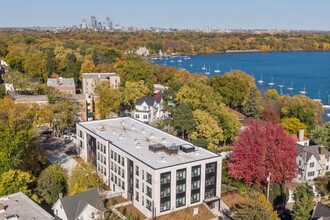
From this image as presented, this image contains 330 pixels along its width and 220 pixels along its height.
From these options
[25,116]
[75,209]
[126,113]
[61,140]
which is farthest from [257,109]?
[75,209]

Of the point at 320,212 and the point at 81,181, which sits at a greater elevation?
the point at 81,181

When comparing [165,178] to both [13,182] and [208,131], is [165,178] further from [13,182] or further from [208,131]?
[208,131]

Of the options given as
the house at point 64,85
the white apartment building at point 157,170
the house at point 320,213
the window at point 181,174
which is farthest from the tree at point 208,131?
the house at point 64,85

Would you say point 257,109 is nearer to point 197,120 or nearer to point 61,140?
point 197,120

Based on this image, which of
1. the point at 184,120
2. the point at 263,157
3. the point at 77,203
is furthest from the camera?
the point at 184,120

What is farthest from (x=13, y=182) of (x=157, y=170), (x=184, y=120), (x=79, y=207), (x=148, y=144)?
(x=184, y=120)

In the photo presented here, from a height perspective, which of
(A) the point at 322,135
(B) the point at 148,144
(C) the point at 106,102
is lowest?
(A) the point at 322,135

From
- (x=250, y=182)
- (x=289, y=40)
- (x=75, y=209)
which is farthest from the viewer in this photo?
(x=289, y=40)
